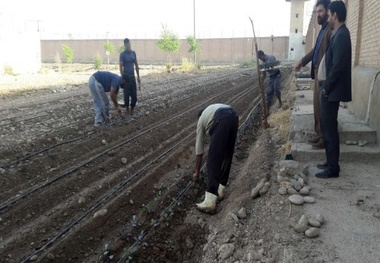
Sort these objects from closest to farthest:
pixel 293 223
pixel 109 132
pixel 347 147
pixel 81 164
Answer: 1. pixel 293 223
2. pixel 347 147
3. pixel 81 164
4. pixel 109 132

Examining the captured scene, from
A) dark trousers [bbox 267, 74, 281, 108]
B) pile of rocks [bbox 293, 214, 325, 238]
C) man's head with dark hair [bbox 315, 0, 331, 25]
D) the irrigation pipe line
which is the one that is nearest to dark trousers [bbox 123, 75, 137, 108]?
the irrigation pipe line

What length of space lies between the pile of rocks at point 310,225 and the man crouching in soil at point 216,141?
1421mm

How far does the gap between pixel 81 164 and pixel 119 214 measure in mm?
1929

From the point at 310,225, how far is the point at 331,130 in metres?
1.39

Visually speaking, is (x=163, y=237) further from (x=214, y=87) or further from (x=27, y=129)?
(x=214, y=87)

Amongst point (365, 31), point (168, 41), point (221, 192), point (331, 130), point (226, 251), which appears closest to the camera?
point (226, 251)

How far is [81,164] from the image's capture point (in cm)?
634

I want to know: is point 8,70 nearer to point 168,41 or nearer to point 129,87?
point 168,41

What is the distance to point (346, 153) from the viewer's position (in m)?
4.88

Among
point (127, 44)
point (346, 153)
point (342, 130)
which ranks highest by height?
point (127, 44)

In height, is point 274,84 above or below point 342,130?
above

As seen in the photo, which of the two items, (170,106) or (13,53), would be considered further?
(13,53)

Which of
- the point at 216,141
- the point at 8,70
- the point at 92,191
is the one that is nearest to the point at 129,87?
the point at 92,191

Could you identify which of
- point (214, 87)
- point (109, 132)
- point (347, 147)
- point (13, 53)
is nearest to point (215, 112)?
point (347, 147)
